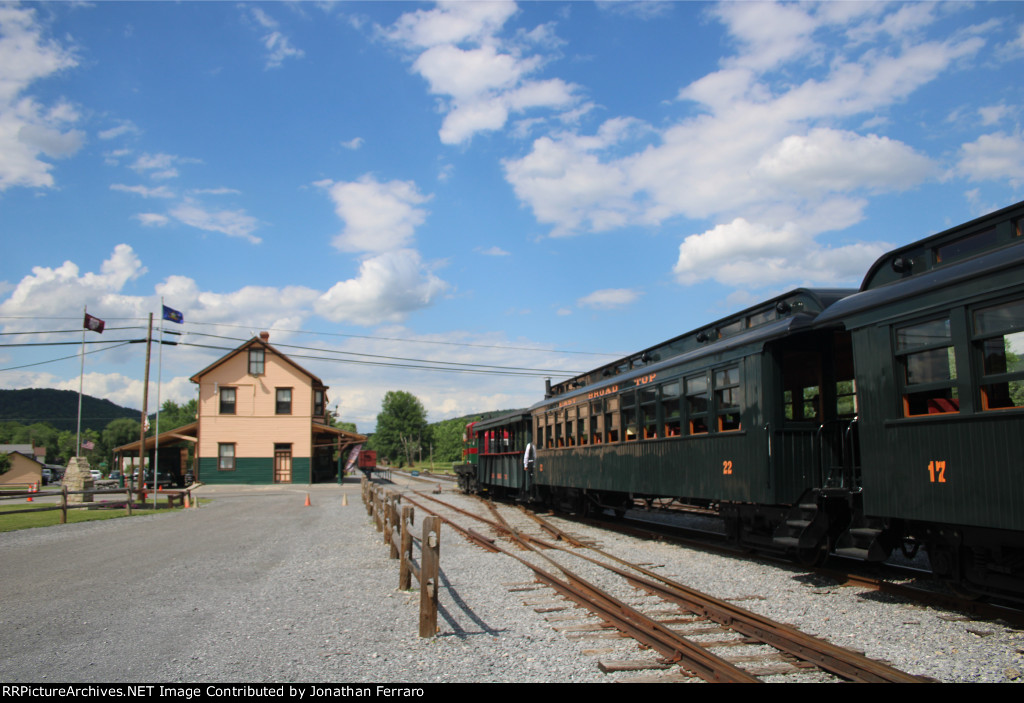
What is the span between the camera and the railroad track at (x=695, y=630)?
512cm

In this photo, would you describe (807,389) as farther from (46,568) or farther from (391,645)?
(46,568)

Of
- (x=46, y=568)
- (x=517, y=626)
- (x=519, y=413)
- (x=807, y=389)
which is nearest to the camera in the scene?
(x=517, y=626)

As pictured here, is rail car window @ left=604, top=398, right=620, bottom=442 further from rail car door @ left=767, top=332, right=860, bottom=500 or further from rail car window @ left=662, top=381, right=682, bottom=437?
rail car door @ left=767, top=332, right=860, bottom=500

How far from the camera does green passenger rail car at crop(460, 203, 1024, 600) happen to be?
618 centimetres

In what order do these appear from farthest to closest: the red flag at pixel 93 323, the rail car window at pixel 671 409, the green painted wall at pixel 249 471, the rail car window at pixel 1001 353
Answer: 1. the green painted wall at pixel 249 471
2. the red flag at pixel 93 323
3. the rail car window at pixel 671 409
4. the rail car window at pixel 1001 353

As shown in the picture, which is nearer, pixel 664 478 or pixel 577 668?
pixel 577 668

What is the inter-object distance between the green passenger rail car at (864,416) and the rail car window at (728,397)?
0.03 metres

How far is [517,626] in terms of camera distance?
6.86 meters

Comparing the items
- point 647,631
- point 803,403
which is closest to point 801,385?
point 803,403

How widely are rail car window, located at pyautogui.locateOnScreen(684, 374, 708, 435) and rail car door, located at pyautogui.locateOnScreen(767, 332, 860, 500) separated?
4.72ft

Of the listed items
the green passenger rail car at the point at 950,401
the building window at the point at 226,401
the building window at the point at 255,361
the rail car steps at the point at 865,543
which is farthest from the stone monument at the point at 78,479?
the green passenger rail car at the point at 950,401

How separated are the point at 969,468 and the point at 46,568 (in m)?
12.6

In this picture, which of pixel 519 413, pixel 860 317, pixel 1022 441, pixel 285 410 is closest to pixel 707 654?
pixel 1022 441

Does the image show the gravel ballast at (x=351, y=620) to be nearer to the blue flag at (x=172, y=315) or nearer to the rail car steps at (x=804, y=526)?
the rail car steps at (x=804, y=526)
